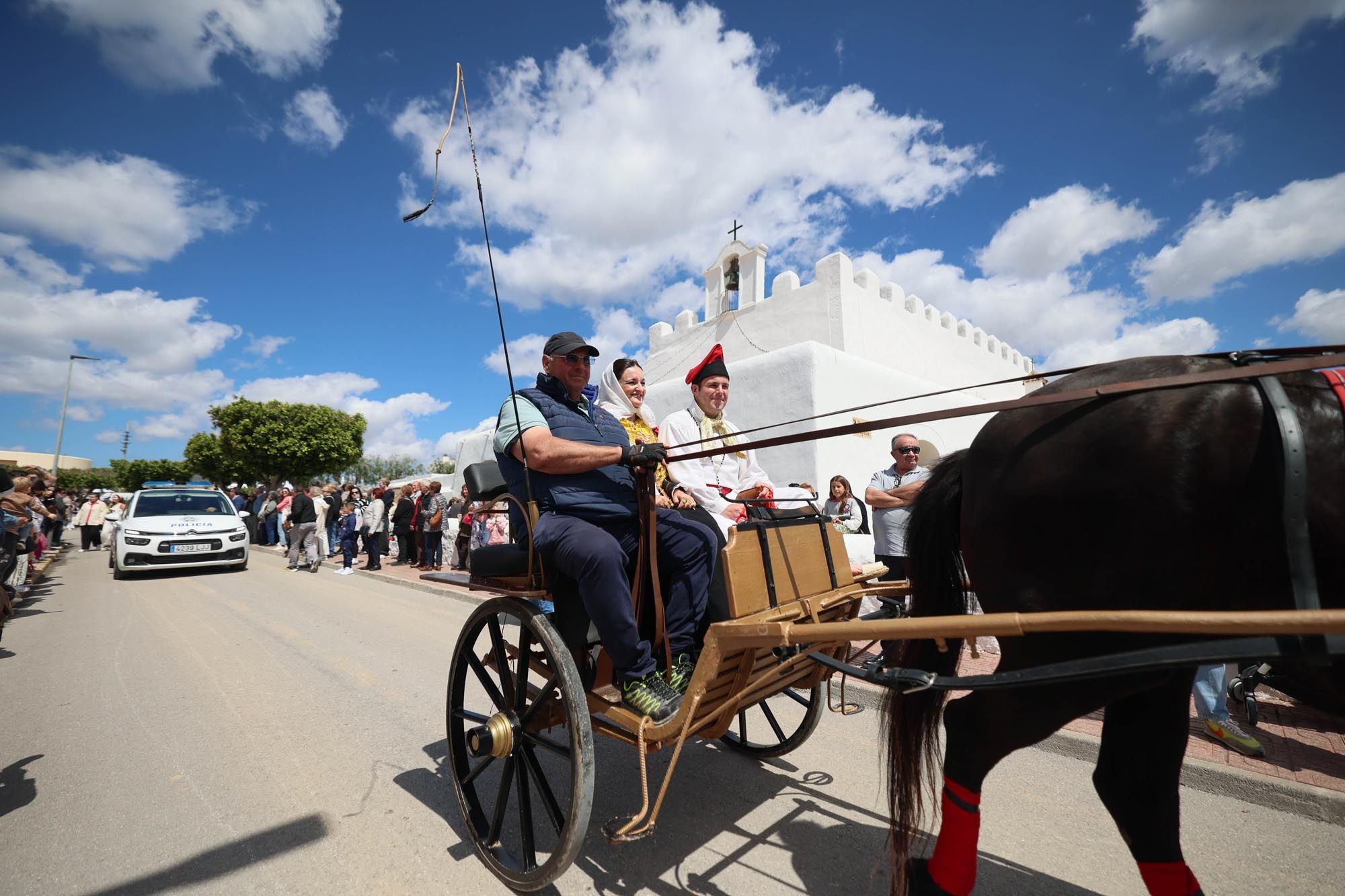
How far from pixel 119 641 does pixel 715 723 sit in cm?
659

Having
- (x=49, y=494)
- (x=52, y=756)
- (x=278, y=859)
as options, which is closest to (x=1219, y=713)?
(x=278, y=859)

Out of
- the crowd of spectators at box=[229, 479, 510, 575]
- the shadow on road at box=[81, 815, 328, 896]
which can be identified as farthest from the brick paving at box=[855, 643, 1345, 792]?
the crowd of spectators at box=[229, 479, 510, 575]

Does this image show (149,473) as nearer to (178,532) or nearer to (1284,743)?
(178,532)

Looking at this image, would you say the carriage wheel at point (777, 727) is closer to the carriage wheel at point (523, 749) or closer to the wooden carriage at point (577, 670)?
the wooden carriage at point (577, 670)

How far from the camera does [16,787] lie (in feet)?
9.48

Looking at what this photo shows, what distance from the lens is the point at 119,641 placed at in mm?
5809

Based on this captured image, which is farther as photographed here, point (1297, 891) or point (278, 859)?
point (278, 859)

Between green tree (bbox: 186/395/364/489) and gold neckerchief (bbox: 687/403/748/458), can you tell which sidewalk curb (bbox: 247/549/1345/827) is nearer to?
gold neckerchief (bbox: 687/403/748/458)

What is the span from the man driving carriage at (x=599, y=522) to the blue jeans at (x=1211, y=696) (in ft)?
9.34

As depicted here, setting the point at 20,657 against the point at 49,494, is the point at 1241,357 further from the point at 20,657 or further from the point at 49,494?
the point at 49,494

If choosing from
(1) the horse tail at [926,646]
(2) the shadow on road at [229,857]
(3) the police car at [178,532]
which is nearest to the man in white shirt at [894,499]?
(1) the horse tail at [926,646]

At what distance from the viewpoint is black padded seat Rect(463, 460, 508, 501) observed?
281cm

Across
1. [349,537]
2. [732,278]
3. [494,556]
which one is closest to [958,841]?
[494,556]

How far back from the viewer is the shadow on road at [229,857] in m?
2.14
